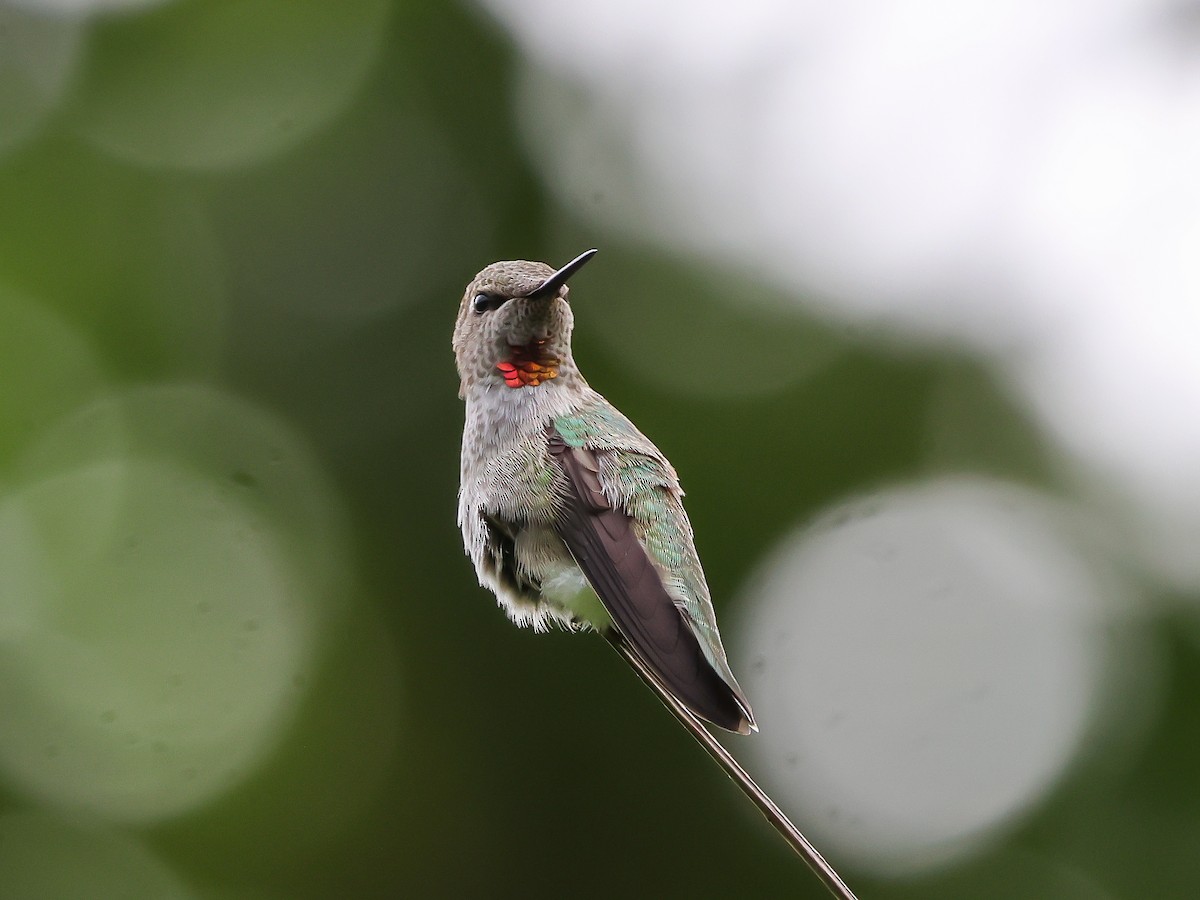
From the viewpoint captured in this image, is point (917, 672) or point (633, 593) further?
point (917, 672)

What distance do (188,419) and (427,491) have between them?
244 centimetres

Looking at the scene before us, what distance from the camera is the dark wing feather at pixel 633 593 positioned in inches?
81.1

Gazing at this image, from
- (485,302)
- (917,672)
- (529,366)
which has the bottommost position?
(917,672)

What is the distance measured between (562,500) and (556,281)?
1.83ft

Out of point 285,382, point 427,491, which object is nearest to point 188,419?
point 285,382

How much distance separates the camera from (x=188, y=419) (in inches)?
328

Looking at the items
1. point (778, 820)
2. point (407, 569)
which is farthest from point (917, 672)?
point (778, 820)

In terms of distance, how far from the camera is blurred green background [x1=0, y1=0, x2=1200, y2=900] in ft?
22.4

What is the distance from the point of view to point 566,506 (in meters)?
2.51

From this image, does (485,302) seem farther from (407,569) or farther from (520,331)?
(407,569)

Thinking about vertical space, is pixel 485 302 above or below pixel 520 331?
above

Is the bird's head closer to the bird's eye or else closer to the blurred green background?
the bird's eye

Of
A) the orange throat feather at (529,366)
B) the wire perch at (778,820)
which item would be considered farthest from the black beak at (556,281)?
the wire perch at (778,820)

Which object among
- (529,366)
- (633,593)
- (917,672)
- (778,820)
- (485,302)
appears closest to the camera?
(778,820)
